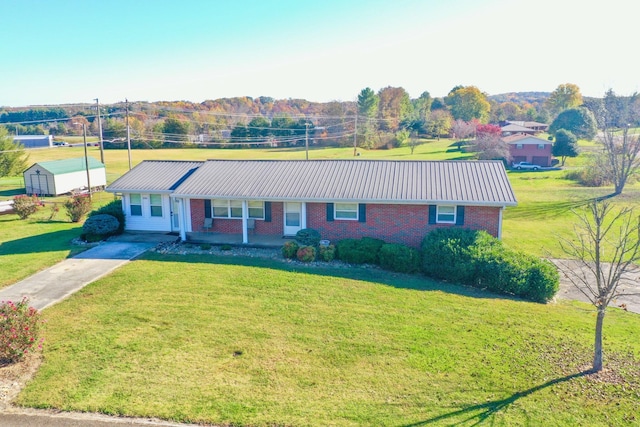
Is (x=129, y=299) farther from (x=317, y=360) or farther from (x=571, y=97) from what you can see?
(x=571, y=97)

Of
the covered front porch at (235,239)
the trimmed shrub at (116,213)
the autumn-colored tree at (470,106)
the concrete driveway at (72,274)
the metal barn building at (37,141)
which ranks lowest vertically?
the concrete driveway at (72,274)

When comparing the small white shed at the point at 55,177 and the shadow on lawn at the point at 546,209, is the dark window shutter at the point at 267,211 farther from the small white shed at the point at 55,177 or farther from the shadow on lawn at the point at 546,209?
the small white shed at the point at 55,177

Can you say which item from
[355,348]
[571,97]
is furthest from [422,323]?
[571,97]

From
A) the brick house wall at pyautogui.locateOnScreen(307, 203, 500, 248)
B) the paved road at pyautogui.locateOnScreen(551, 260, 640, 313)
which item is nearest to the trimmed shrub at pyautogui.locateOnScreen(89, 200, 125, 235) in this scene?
the brick house wall at pyautogui.locateOnScreen(307, 203, 500, 248)

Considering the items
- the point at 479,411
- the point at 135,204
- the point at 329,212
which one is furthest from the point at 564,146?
the point at 479,411

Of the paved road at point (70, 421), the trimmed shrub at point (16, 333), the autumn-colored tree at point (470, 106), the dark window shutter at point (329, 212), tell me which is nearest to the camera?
the paved road at point (70, 421)

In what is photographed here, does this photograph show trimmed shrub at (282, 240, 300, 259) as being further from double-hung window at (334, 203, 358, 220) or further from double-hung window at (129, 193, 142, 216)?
double-hung window at (129, 193, 142, 216)

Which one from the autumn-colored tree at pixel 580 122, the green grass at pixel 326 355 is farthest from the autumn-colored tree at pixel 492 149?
the green grass at pixel 326 355
